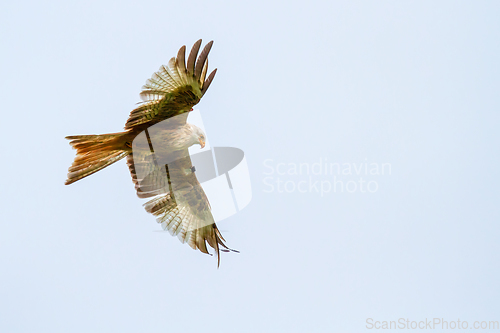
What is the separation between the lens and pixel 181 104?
2703 millimetres

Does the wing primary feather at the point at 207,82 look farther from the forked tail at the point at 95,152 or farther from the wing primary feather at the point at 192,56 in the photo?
the forked tail at the point at 95,152

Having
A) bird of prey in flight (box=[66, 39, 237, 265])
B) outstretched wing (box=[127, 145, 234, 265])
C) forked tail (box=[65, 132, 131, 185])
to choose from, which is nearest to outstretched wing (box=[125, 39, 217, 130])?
bird of prey in flight (box=[66, 39, 237, 265])

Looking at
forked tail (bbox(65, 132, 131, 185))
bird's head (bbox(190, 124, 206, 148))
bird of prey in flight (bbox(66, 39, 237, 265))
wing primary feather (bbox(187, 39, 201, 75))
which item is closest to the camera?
wing primary feather (bbox(187, 39, 201, 75))

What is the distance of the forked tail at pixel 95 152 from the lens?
2836mm

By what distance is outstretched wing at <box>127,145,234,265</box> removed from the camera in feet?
10.5

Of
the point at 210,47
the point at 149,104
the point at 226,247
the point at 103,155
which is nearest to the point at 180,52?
the point at 210,47

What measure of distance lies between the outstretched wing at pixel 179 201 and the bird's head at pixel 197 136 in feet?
0.72

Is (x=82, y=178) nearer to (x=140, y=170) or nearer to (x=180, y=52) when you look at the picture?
(x=140, y=170)

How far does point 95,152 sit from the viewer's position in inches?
118

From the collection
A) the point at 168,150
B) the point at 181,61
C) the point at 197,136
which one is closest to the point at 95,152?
the point at 168,150

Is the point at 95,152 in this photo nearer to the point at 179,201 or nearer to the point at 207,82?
the point at 179,201

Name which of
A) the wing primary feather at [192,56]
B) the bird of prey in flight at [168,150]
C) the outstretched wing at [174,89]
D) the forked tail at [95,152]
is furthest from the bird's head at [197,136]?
the wing primary feather at [192,56]

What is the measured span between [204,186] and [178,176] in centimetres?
26

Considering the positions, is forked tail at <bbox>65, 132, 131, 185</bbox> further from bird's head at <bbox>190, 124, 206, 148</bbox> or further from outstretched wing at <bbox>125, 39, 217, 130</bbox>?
bird's head at <bbox>190, 124, 206, 148</bbox>
